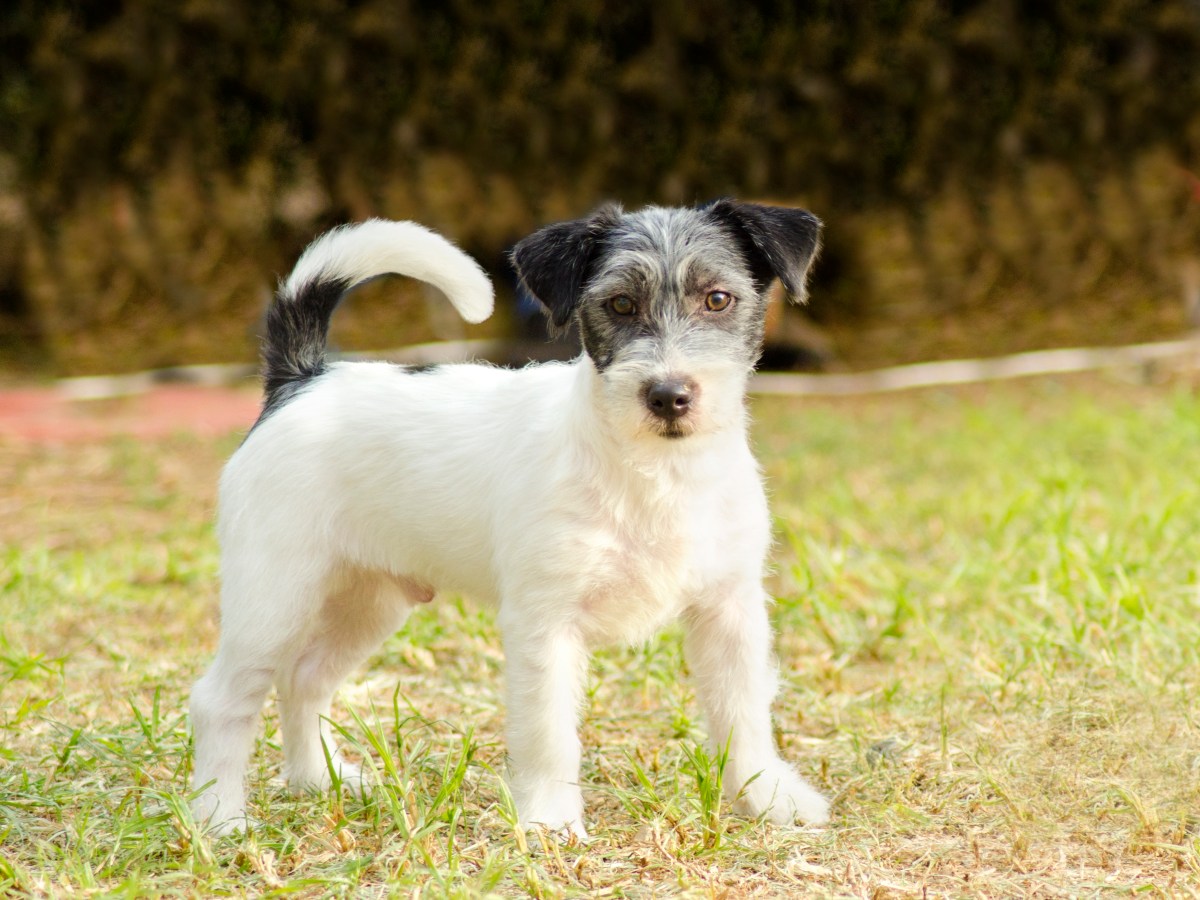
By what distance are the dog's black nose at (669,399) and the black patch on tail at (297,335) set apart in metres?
1.18

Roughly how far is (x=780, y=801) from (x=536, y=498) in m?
1.02

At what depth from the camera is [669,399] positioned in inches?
124

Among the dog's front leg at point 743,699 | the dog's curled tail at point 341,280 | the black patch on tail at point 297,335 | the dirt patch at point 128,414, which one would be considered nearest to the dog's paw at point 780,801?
the dog's front leg at point 743,699

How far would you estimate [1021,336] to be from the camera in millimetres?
10984

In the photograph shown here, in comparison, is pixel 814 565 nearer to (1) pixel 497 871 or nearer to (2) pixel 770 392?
(1) pixel 497 871

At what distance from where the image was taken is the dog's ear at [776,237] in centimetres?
349

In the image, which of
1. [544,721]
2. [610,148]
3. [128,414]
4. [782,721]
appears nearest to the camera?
[544,721]

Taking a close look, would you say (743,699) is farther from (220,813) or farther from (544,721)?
(220,813)

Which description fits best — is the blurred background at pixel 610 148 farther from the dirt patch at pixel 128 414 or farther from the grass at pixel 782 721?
the grass at pixel 782 721

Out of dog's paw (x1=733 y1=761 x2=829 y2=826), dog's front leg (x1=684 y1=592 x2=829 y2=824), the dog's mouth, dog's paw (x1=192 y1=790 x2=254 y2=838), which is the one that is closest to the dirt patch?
dog's paw (x1=192 y1=790 x2=254 y2=838)

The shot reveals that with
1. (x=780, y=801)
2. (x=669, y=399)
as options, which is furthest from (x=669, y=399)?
(x=780, y=801)

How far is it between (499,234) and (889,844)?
331 inches

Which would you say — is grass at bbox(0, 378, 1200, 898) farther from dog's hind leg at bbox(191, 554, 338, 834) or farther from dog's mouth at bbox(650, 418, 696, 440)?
dog's mouth at bbox(650, 418, 696, 440)

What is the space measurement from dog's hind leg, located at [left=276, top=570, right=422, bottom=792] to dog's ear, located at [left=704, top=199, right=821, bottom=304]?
1.30 m
